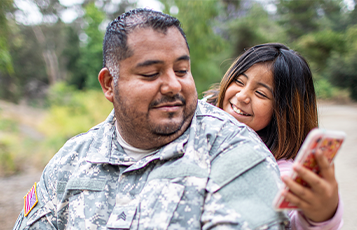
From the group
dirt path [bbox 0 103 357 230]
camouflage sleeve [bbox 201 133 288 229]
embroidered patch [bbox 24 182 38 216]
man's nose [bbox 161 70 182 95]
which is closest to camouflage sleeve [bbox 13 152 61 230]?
embroidered patch [bbox 24 182 38 216]

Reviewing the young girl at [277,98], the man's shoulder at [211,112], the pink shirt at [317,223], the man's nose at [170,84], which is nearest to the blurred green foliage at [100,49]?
the young girl at [277,98]

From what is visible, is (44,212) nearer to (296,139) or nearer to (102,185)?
(102,185)

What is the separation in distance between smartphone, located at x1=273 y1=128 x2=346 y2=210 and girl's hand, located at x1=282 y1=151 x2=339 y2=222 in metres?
0.02

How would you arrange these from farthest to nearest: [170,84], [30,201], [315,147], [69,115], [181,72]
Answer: [69,115], [30,201], [181,72], [170,84], [315,147]

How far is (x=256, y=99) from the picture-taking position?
7.77 feet

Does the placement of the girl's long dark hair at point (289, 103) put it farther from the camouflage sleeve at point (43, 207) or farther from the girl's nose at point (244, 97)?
the camouflage sleeve at point (43, 207)

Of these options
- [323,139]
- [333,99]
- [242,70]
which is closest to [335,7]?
[333,99]

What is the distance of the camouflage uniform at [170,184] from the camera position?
1.31 meters

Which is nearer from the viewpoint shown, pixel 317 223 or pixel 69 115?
pixel 317 223

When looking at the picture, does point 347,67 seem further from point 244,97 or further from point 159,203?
point 159,203

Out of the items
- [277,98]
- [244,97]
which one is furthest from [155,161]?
[277,98]

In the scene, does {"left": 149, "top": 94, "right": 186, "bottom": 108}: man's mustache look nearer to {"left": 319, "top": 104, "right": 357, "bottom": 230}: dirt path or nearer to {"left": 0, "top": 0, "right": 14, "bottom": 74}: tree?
{"left": 319, "top": 104, "right": 357, "bottom": 230}: dirt path

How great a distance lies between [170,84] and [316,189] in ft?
Answer: 2.99

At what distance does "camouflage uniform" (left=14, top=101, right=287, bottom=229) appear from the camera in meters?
1.31
